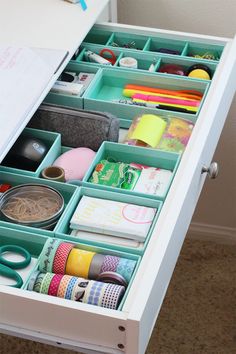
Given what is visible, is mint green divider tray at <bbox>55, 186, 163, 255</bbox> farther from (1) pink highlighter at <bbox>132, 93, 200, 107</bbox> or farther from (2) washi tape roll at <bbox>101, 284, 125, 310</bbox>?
(1) pink highlighter at <bbox>132, 93, 200, 107</bbox>

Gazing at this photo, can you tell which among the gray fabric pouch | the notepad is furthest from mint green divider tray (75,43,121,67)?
the notepad

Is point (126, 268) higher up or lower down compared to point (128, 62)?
lower down

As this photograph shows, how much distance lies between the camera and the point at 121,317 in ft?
2.71

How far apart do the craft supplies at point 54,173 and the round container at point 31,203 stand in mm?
42

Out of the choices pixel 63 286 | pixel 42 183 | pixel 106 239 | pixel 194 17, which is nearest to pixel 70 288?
pixel 63 286

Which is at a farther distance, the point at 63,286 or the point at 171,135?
the point at 171,135

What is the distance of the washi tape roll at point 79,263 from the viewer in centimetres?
95

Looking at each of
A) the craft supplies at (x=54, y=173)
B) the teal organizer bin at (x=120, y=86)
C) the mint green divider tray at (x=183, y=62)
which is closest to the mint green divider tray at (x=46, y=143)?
→ the craft supplies at (x=54, y=173)

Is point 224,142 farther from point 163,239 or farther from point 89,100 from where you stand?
point 163,239

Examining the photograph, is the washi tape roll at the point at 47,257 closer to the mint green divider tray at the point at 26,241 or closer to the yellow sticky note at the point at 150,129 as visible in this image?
the mint green divider tray at the point at 26,241

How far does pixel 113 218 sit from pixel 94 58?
50 cm

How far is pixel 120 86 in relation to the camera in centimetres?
139

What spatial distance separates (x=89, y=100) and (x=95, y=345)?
1.76ft

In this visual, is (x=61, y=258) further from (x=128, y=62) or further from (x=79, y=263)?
(x=128, y=62)
